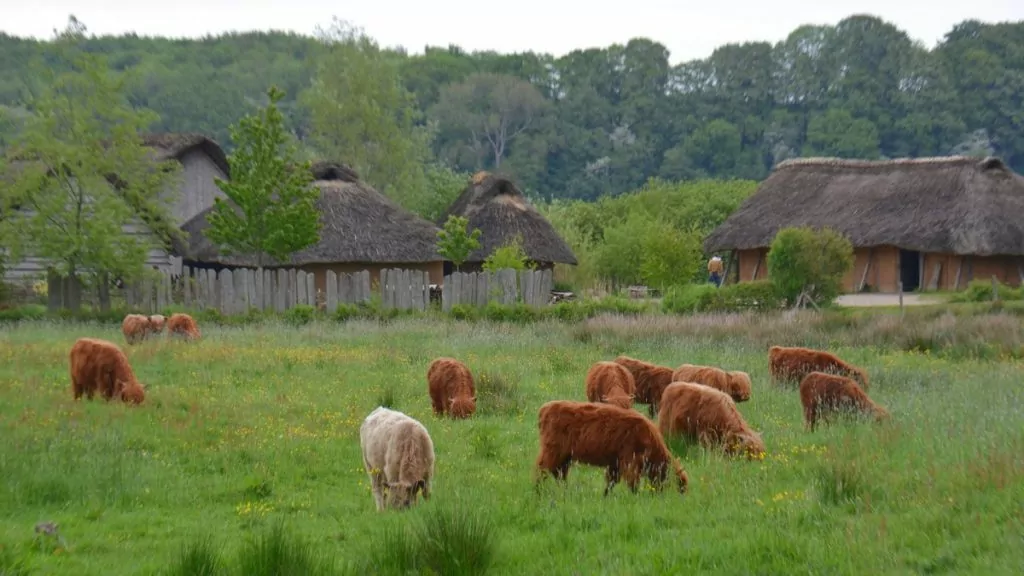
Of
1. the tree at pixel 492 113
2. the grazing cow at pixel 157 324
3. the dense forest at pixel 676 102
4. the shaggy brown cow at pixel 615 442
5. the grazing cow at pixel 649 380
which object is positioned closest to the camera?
the shaggy brown cow at pixel 615 442

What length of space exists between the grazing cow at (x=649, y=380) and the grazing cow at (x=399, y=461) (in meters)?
5.75

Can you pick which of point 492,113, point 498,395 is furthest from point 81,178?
point 492,113

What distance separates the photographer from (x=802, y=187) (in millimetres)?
50969

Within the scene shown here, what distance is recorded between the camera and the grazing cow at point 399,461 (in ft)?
28.8

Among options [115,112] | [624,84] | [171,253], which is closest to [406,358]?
[115,112]

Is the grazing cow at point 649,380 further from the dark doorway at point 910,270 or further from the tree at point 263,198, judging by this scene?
the dark doorway at point 910,270

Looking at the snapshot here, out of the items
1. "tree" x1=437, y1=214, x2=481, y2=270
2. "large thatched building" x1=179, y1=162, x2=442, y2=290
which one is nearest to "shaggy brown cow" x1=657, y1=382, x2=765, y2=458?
"tree" x1=437, y1=214, x2=481, y2=270

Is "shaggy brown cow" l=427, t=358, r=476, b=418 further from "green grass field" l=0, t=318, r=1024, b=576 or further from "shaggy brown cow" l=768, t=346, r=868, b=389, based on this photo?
"shaggy brown cow" l=768, t=346, r=868, b=389

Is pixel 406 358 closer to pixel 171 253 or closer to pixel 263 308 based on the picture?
pixel 263 308

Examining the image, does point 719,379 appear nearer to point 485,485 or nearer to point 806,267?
point 485,485

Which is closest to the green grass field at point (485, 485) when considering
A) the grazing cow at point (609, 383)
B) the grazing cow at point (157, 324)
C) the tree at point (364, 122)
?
the grazing cow at point (609, 383)

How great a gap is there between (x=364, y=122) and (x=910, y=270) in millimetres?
30477

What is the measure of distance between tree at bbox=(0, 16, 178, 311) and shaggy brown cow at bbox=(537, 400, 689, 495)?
23.6m

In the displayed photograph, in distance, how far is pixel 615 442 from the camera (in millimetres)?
8805
